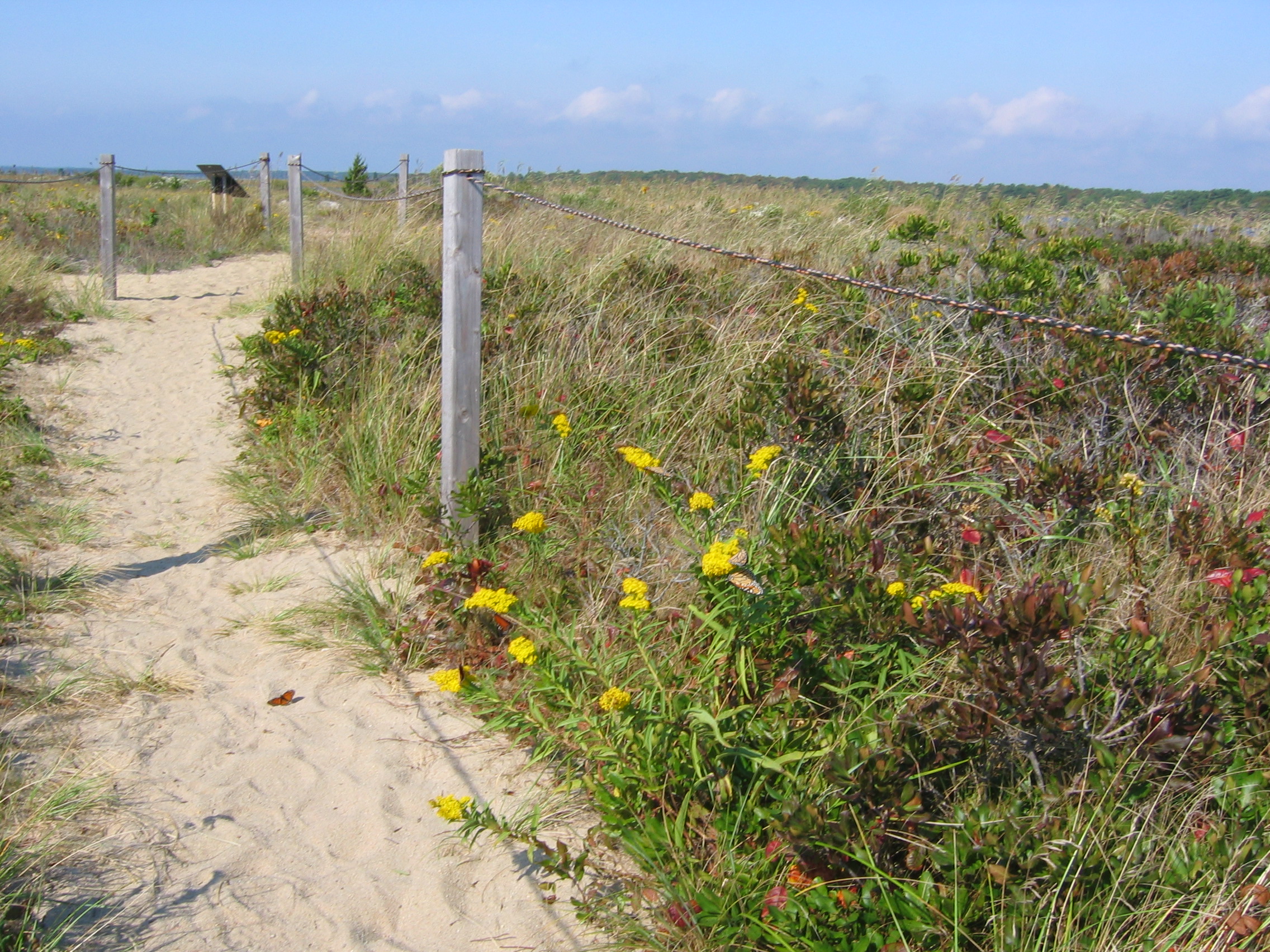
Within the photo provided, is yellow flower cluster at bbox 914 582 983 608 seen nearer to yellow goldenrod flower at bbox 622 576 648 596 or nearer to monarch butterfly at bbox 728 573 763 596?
monarch butterfly at bbox 728 573 763 596

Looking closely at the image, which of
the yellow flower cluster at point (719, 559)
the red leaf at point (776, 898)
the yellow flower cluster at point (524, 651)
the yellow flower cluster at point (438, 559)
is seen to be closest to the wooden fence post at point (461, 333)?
the yellow flower cluster at point (438, 559)

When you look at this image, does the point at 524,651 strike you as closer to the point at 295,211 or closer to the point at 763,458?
the point at 763,458

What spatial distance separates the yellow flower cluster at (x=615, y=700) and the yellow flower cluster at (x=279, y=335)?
3882 millimetres

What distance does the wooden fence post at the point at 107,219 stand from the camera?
29.3ft

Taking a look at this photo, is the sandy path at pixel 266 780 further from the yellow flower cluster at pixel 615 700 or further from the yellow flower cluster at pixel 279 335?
the yellow flower cluster at pixel 279 335

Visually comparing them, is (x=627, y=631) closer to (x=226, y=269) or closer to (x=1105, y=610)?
(x=1105, y=610)

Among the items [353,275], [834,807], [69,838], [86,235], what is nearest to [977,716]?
[834,807]

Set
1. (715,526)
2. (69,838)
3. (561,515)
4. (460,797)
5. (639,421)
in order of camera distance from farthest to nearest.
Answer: (639,421)
(561,515)
(715,526)
(460,797)
(69,838)

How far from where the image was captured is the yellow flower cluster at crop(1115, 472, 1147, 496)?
3.28 meters

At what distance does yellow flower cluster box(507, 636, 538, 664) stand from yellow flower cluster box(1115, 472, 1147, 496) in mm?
2236

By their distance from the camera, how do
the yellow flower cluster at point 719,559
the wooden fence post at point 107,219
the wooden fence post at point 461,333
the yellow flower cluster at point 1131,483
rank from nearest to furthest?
the yellow flower cluster at point 719,559 → the yellow flower cluster at point 1131,483 → the wooden fence post at point 461,333 → the wooden fence post at point 107,219

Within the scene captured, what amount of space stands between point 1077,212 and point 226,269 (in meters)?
10.1

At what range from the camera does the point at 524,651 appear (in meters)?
Result: 2.56

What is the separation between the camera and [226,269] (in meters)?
10.6
